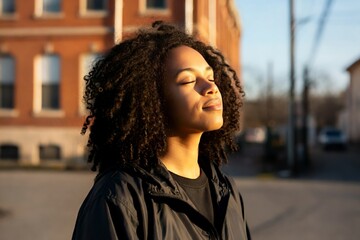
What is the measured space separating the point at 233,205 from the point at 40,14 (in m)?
22.7

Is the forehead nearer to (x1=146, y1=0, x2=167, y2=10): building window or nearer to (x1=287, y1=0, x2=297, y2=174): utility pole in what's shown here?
(x1=287, y1=0, x2=297, y2=174): utility pole

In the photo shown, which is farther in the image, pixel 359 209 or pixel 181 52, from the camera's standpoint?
pixel 359 209

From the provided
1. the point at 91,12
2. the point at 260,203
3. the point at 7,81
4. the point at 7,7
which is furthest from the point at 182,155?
the point at 7,7

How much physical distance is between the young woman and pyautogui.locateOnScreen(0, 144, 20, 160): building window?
22.3 meters

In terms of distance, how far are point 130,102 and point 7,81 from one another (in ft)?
75.5

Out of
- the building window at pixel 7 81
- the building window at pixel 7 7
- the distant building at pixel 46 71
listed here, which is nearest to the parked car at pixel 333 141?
the distant building at pixel 46 71

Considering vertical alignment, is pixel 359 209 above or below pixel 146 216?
below

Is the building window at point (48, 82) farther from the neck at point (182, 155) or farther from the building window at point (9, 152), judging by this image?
the neck at point (182, 155)

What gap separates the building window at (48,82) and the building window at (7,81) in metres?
1.23

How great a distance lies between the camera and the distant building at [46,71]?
23.0m

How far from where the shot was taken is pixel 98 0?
23.4 meters

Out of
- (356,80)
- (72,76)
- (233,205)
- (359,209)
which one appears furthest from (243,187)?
(356,80)

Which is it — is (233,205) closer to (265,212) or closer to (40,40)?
(265,212)

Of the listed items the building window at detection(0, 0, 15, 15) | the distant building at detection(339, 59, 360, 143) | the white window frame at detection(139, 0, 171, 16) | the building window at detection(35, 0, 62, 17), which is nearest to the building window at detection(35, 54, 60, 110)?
the building window at detection(35, 0, 62, 17)
